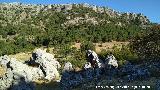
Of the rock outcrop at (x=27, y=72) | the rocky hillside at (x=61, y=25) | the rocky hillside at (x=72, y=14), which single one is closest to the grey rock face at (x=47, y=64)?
the rock outcrop at (x=27, y=72)

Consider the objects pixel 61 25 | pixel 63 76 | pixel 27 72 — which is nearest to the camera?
pixel 27 72

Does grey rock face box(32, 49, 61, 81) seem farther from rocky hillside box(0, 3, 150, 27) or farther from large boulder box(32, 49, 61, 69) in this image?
rocky hillside box(0, 3, 150, 27)

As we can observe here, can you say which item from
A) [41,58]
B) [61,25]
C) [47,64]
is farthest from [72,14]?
[47,64]

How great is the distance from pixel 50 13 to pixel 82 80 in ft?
A: 431

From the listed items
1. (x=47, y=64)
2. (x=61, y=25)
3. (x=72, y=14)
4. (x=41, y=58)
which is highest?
(x=72, y=14)

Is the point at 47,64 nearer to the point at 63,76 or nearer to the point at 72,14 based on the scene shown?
the point at 63,76

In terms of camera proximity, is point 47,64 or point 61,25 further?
point 61,25

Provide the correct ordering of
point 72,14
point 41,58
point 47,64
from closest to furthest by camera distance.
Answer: point 47,64 < point 41,58 < point 72,14

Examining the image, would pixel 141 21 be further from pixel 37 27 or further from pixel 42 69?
pixel 42 69

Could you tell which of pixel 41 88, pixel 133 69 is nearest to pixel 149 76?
pixel 133 69

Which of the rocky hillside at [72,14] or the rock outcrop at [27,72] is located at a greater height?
the rocky hillside at [72,14]

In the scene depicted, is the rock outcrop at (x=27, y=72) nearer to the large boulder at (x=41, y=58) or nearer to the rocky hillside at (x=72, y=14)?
the large boulder at (x=41, y=58)

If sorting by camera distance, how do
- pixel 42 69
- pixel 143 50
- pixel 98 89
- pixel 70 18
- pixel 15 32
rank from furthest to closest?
1. pixel 70 18
2. pixel 15 32
3. pixel 143 50
4. pixel 42 69
5. pixel 98 89

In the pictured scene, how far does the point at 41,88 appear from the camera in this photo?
42.6m
